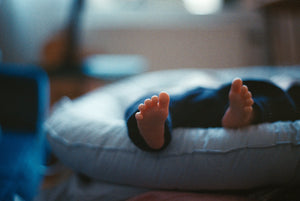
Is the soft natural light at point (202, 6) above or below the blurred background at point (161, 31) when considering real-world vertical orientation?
above

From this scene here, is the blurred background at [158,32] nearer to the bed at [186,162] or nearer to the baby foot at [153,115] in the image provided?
the bed at [186,162]

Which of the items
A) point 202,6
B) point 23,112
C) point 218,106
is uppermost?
point 202,6

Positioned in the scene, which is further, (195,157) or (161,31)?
(161,31)

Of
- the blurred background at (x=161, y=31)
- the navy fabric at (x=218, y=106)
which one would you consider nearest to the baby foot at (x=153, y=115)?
the navy fabric at (x=218, y=106)

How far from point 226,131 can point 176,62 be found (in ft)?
5.02

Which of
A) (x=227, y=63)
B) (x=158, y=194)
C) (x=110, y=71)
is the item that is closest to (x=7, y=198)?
(x=158, y=194)

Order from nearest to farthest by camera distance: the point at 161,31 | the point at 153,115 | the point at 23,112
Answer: the point at 153,115 → the point at 23,112 → the point at 161,31

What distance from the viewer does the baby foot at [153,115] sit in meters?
0.46

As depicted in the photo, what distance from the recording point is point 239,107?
504 mm

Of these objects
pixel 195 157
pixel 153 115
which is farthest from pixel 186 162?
pixel 153 115

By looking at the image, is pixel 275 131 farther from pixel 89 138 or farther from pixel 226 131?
pixel 89 138

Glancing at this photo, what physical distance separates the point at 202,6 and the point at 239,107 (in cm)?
173

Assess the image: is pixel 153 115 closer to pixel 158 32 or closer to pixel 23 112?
pixel 23 112

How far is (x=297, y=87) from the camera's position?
2.12 feet
